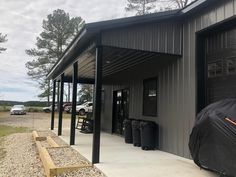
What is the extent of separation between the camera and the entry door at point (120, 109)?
13.8 metres

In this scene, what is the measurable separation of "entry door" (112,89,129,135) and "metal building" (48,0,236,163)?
11.5 feet

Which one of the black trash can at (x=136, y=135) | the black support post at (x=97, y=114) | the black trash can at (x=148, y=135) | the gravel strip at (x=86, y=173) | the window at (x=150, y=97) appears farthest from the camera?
the window at (x=150, y=97)

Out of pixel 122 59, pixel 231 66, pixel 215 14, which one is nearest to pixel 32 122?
pixel 122 59

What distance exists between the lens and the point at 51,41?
43.8 meters

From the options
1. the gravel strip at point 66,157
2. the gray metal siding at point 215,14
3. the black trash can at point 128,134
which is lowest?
the gravel strip at point 66,157

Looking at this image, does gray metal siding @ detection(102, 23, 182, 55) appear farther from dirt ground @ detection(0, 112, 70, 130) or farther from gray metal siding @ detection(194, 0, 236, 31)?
dirt ground @ detection(0, 112, 70, 130)

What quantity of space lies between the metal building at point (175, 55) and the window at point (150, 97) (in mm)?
66

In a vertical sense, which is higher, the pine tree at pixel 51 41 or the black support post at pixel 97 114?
the pine tree at pixel 51 41

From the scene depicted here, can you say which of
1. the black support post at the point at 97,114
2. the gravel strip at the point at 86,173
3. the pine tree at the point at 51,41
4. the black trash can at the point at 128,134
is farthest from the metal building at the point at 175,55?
the pine tree at the point at 51,41

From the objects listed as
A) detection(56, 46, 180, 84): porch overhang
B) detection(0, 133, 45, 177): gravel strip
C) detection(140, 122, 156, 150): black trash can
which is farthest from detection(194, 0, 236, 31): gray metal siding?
detection(0, 133, 45, 177): gravel strip

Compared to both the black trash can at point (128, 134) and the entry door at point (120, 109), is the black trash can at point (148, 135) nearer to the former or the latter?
the black trash can at point (128, 134)

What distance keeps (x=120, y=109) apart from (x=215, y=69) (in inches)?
308

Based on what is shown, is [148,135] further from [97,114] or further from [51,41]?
[51,41]

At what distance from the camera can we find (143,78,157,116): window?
1022 cm
